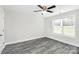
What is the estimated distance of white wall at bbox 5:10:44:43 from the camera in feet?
5.19

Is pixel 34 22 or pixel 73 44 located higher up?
pixel 34 22

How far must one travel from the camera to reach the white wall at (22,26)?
1.58 meters

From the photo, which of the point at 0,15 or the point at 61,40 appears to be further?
the point at 61,40

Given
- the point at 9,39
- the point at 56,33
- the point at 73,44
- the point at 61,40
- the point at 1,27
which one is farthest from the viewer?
the point at 73,44

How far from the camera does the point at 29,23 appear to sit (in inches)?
68.4

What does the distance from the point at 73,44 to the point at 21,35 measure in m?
1.85

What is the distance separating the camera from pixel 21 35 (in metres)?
1.69

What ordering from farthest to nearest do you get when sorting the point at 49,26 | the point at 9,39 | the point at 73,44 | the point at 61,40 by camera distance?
the point at 73,44, the point at 61,40, the point at 49,26, the point at 9,39

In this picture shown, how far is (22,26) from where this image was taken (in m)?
1.70
